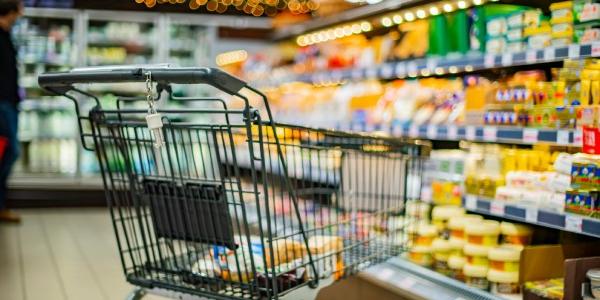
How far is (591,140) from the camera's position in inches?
92.8

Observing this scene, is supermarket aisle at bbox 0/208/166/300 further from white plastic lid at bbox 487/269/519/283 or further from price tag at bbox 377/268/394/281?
white plastic lid at bbox 487/269/519/283

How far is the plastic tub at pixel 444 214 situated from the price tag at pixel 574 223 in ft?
2.39

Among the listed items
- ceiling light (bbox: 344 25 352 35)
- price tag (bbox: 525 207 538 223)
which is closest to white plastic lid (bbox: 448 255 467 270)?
price tag (bbox: 525 207 538 223)

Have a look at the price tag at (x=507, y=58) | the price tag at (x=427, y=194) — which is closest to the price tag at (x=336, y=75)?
the price tag at (x=427, y=194)

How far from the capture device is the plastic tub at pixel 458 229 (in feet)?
9.55

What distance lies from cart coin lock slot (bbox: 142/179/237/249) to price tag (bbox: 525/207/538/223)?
1201 millimetres

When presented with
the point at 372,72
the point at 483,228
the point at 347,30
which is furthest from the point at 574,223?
the point at 347,30

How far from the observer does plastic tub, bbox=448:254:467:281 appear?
2869 millimetres

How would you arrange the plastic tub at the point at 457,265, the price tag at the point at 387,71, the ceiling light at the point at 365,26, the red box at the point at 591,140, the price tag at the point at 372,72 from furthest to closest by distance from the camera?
the ceiling light at the point at 365,26 → the price tag at the point at 372,72 → the price tag at the point at 387,71 → the plastic tub at the point at 457,265 → the red box at the point at 591,140

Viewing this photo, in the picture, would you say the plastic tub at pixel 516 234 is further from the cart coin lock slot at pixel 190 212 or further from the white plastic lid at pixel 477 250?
the cart coin lock slot at pixel 190 212

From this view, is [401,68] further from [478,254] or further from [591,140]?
[591,140]

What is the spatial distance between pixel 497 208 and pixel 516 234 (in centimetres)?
13

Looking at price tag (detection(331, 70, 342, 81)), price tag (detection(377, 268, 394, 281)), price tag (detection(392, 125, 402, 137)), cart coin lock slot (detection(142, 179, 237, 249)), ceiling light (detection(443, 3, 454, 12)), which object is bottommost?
price tag (detection(377, 268, 394, 281))

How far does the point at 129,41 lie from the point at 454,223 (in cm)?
566
